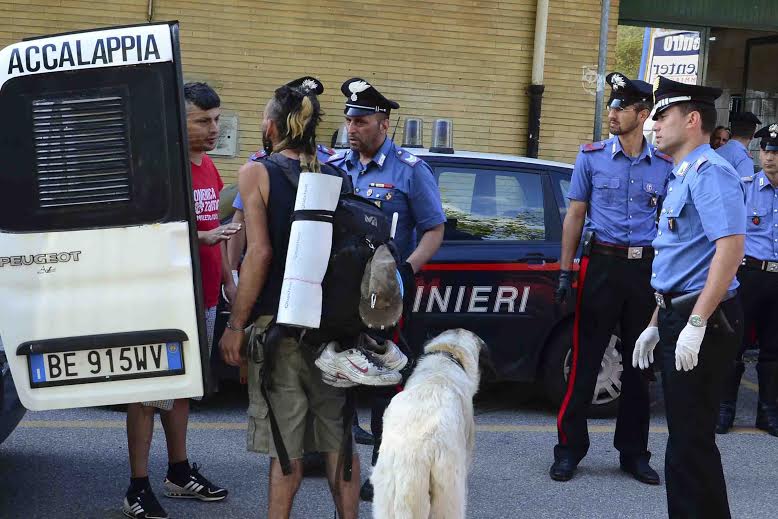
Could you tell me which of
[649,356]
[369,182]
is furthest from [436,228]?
[649,356]

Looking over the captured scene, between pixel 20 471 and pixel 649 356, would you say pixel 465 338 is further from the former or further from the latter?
pixel 20 471

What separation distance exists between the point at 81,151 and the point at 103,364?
797 millimetres

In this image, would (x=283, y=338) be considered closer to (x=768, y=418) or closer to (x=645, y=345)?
(x=645, y=345)

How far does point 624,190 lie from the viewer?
17.1ft

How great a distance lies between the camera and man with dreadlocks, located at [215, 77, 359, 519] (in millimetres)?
3635

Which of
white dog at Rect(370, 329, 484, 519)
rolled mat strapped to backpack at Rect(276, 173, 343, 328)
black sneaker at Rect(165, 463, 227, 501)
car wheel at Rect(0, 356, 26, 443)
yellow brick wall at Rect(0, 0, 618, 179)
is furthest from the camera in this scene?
yellow brick wall at Rect(0, 0, 618, 179)

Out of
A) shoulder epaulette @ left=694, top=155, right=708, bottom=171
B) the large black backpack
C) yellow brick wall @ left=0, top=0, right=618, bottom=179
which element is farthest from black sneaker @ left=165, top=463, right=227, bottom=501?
yellow brick wall @ left=0, top=0, right=618, bottom=179

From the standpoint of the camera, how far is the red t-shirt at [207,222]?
458cm

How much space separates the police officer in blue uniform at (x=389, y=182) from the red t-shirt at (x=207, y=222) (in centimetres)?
75

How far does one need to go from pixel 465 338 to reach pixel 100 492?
200 centimetres

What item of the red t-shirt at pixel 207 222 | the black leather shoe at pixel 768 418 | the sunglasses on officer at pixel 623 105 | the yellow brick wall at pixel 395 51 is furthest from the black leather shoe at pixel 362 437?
the yellow brick wall at pixel 395 51

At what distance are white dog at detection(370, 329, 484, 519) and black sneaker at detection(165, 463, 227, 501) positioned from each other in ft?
4.92

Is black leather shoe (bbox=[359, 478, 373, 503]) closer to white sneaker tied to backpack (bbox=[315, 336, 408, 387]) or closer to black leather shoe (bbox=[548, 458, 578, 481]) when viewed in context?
black leather shoe (bbox=[548, 458, 578, 481])

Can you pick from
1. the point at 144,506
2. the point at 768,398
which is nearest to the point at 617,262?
the point at 768,398
